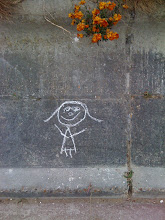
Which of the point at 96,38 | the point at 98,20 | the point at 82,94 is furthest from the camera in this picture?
the point at 82,94

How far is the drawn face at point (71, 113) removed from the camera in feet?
10.5

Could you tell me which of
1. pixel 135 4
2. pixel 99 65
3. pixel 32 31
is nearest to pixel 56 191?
pixel 99 65

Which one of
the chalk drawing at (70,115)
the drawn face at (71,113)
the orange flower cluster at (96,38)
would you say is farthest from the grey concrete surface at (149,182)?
the orange flower cluster at (96,38)

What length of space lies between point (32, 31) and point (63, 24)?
0.48 metres

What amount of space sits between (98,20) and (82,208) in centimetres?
280

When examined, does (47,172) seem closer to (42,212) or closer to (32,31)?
(42,212)

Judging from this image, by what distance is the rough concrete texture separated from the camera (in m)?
3.12

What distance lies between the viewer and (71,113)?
322 cm

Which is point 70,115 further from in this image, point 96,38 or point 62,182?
point 96,38

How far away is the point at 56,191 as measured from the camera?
3240 mm

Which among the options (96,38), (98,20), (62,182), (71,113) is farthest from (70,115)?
(98,20)

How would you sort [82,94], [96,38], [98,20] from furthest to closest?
[82,94] → [96,38] → [98,20]

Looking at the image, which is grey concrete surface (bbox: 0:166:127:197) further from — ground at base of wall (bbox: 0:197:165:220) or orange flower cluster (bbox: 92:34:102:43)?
orange flower cluster (bbox: 92:34:102:43)

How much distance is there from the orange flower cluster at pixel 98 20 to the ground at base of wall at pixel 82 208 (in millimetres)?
2488
